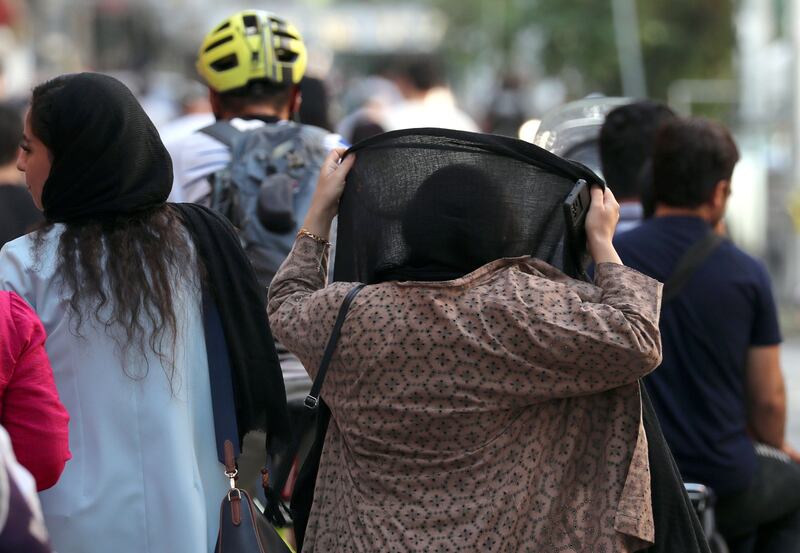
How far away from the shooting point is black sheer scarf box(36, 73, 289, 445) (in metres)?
3.17

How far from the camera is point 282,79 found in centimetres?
516

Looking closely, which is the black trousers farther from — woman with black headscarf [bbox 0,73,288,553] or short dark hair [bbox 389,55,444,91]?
short dark hair [bbox 389,55,444,91]

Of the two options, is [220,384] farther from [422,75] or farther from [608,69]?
[608,69]

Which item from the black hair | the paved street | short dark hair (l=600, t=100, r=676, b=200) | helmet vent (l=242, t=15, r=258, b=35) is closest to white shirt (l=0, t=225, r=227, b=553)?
helmet vent (l=242, t=15, r=258, b=35)

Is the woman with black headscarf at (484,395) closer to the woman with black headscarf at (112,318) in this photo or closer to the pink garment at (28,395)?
the woman with black headscarf at (112,318)

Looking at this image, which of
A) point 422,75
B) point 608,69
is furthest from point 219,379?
point 608,69

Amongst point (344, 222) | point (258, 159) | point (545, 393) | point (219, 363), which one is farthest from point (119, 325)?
point (258, 159)

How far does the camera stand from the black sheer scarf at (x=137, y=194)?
317 centimetres

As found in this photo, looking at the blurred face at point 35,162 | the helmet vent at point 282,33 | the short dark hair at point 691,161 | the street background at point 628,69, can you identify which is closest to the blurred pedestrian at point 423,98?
the street background at point 628,69

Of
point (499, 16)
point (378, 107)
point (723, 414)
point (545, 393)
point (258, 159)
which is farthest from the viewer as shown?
point (499, 16)

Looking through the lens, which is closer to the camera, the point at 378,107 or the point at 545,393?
the point at 545,393

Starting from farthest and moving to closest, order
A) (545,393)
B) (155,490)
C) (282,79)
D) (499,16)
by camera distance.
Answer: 1. (499,16)
2. (282,79)
3. (155,490)
4. (545,393)

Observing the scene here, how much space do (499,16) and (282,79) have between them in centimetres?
4105

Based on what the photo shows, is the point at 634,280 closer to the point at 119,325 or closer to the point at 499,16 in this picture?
the point at 119,325
